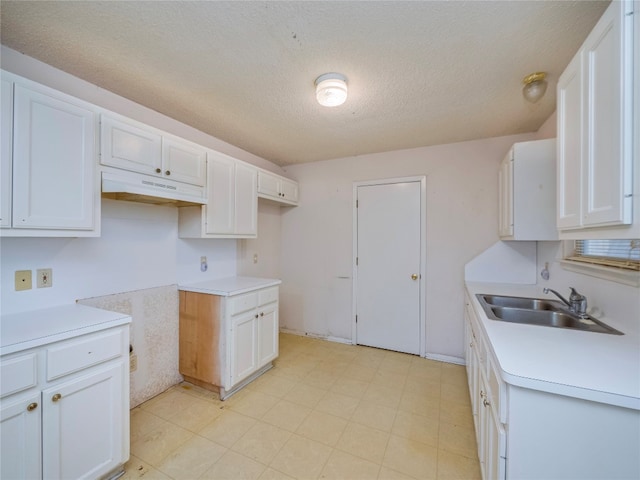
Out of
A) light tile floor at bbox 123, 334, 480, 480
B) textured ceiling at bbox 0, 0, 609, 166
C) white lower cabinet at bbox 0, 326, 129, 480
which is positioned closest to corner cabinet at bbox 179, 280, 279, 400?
light tile floor at bbox 123, 334, 480, 480

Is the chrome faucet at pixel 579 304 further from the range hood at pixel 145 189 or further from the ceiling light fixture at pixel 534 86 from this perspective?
the range hood at pixel 145 189

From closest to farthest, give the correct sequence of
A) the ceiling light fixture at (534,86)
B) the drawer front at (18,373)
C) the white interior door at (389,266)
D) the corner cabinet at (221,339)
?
the drawer front at (18,373) → the ceiling light fixture at (534,86) → the corner cabinet at (221,339) → the white interior door at (389,266)

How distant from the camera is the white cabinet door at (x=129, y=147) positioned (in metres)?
1.65

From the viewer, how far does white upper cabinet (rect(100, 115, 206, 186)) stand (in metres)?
1.67

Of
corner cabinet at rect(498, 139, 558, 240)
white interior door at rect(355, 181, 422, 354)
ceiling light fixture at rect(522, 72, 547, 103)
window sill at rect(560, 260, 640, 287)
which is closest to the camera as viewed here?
window sill at rect(560, 260, 640, 287)

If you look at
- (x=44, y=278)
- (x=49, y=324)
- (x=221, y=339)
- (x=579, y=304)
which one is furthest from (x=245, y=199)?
(x=579, y=304)

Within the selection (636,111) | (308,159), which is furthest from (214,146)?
(636,111)

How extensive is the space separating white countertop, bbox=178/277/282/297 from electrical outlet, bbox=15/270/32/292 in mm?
970

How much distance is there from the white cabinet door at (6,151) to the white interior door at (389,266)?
9.57ft

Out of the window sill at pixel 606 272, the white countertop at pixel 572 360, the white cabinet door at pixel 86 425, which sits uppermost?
the window sill at pixel 606 272

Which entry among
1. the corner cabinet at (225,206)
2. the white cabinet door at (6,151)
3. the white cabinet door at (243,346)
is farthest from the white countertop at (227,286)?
the white cabinet door at (6,151)

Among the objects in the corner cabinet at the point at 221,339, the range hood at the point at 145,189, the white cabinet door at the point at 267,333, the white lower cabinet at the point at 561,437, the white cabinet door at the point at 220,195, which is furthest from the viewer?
the white cabinet door at the point at 267,333

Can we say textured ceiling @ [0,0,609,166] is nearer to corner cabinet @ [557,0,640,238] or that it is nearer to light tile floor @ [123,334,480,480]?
corner cabinet @ [557,0,640,238]

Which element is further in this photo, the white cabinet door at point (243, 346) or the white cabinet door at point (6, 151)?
the white cabinet door at point (243, 346)
